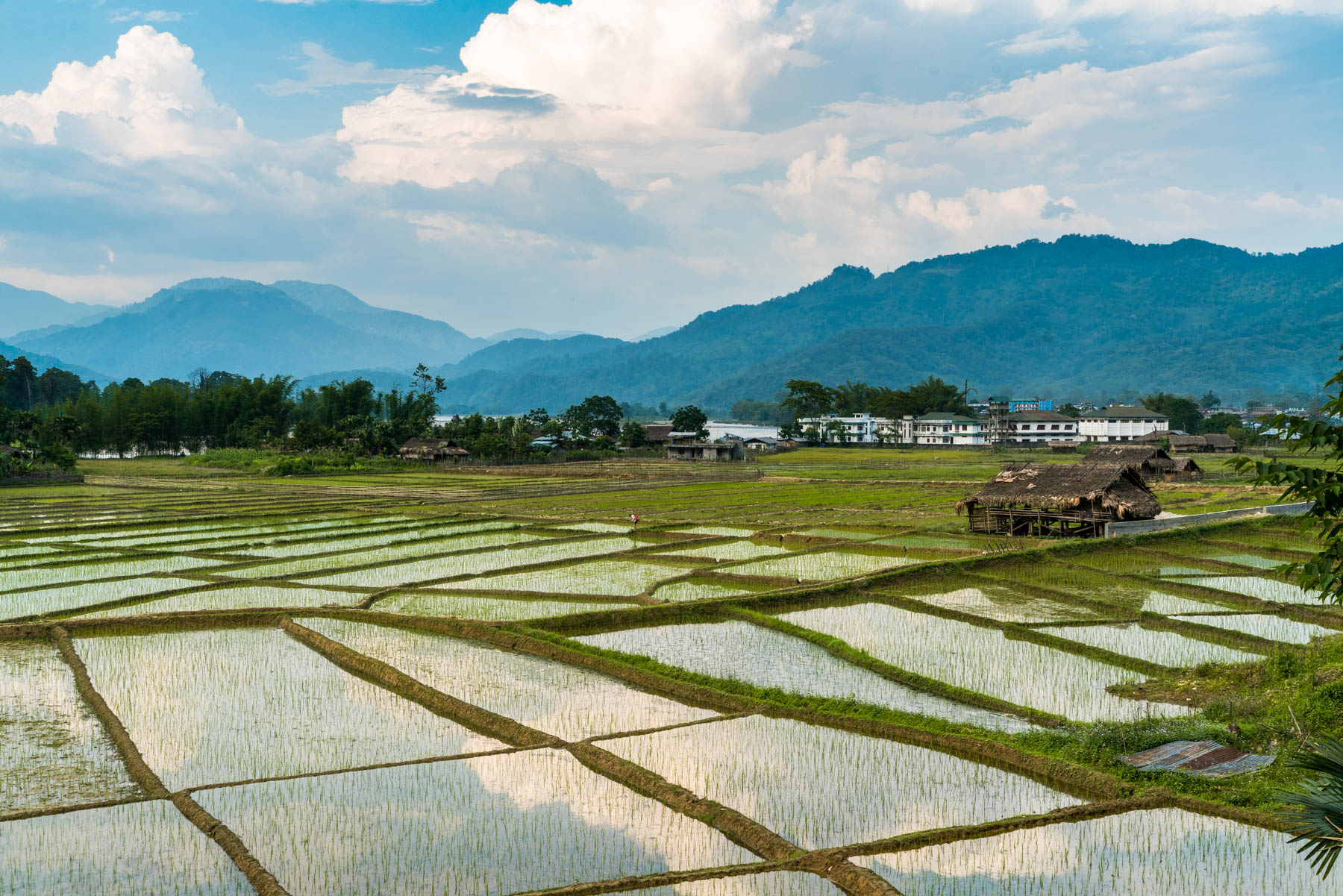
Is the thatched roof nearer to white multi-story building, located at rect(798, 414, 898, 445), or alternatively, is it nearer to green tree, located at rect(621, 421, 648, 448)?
green tree, located at rect(621, 421, 648, 448)

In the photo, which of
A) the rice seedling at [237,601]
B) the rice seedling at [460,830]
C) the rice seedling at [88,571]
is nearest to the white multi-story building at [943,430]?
the rice seedling at [88,571]

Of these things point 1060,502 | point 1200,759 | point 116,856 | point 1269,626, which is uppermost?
point 1060,502

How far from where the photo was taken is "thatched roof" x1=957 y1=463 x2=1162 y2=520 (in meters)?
21.2

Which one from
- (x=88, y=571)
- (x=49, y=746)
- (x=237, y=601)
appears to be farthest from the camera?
(x=88, y=571)

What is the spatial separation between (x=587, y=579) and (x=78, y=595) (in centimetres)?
825

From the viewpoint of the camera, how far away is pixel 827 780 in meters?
7.66

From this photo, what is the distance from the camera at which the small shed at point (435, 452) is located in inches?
2207

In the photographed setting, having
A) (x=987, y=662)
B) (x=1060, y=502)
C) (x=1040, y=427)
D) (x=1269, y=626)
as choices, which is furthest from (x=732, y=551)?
(x=1040, y=427)

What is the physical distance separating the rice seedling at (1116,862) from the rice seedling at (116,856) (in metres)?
4.35

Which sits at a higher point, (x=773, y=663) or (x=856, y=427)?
(x=856, y=427)

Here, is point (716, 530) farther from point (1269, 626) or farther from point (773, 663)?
point (1269, 626)

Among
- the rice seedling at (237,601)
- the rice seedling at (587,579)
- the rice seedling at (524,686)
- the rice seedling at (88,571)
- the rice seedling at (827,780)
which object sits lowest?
the rice seedling at (827,780)

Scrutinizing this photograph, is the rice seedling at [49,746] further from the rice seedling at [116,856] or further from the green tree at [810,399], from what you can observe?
the green tree at [810,399]

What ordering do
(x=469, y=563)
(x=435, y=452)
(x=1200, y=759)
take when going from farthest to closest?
(x=435, y=452), (x=469, y=563), (x=1200, y=759)
